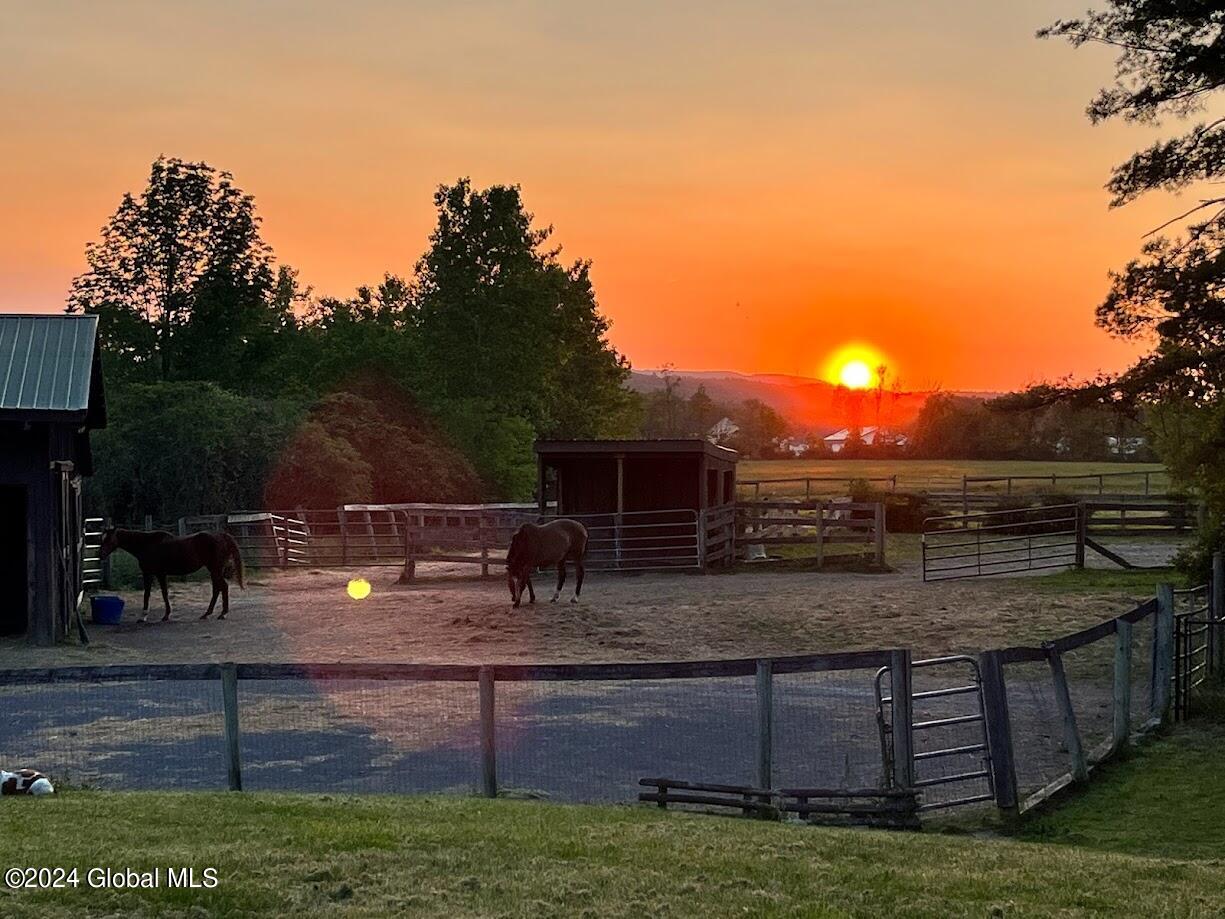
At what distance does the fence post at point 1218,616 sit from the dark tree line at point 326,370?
2878 cm

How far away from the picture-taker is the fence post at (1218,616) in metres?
14.6

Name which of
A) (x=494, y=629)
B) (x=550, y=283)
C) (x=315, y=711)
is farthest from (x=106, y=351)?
(x=315, y=711)

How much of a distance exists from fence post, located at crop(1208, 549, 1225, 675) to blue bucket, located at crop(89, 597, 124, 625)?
633 inches

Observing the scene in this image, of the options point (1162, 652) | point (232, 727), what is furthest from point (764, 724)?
point (1162, 652)

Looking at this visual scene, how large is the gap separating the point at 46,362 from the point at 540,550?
28.7ft

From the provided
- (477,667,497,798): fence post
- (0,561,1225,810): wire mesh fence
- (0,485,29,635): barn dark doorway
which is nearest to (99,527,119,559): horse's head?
(0,485,29,635): barn dark doorway

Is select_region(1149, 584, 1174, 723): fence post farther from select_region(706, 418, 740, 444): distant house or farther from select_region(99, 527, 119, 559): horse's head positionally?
select_region(706, 418, 740, 444): distant house

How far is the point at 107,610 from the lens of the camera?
22.0m

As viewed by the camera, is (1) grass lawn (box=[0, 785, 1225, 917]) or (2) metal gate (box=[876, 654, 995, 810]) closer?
(1) grass lawn (box=[0, 785, 1225, 917])

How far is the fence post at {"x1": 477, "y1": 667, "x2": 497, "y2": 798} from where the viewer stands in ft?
29.3

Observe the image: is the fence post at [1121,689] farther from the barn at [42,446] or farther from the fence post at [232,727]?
the barn at [42,446]

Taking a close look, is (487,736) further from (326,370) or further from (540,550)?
(326,370)

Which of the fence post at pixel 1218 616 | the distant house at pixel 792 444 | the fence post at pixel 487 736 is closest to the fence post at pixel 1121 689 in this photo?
the fence post at pixel 1218 616

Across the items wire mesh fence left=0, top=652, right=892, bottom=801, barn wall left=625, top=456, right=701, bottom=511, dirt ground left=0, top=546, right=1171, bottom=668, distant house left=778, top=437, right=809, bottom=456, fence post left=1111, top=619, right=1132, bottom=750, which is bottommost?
dirt ground left=0, top=546, right=1171, bottom=668
